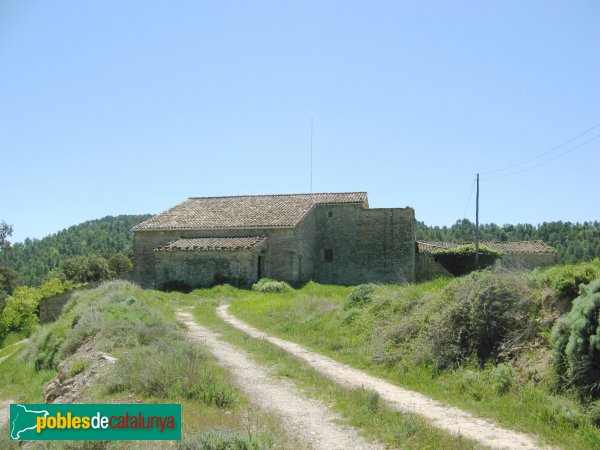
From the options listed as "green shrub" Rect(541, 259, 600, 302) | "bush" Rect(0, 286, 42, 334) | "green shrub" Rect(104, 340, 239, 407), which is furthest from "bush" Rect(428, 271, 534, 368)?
"bush" Rect(0, 286, 42, 334)

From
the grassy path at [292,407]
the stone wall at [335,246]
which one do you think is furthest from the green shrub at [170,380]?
the stone wall at [335,246]

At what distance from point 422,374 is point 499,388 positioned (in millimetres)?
1779

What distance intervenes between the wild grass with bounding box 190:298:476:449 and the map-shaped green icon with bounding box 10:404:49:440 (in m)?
4.03

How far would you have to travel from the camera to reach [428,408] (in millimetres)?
7605

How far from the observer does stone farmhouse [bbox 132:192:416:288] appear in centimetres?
2931

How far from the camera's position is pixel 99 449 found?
18.4 ft

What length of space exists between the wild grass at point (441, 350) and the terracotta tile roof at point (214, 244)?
11230mm

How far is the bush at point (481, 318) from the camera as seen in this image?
9.41 meters

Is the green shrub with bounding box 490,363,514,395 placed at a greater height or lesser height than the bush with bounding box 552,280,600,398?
lesser

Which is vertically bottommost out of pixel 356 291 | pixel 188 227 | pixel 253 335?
pixel 253 335

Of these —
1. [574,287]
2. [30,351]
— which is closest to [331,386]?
[574,287]

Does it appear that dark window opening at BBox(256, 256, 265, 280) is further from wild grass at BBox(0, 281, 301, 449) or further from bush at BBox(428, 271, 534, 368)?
bush at BBox(428, 271, 534, 368)

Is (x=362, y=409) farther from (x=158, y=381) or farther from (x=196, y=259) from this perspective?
(x=196, y=259)

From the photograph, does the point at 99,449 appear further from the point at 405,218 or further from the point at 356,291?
the point at 405,218
